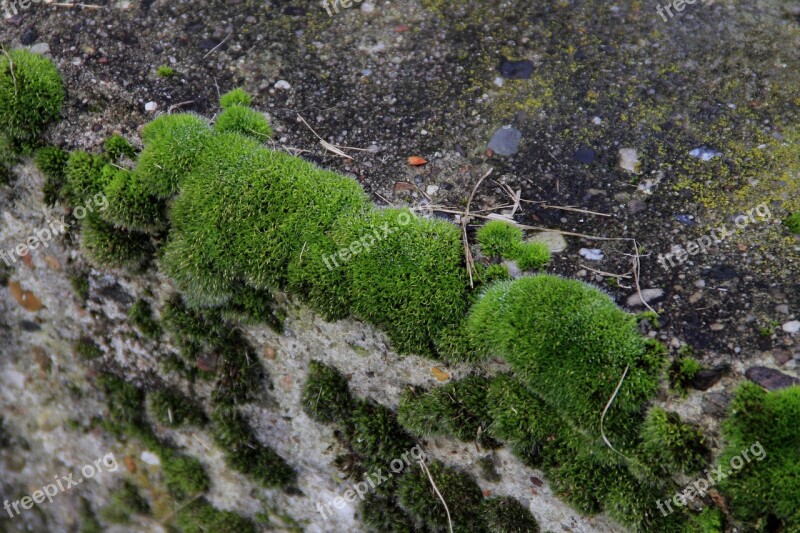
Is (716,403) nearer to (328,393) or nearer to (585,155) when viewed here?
(585,155)

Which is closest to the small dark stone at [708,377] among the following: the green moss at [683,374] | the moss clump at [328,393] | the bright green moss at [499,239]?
the green moss at [683,374]

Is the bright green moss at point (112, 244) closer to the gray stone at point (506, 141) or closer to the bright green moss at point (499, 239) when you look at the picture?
the bright green moss at point (499, 239)

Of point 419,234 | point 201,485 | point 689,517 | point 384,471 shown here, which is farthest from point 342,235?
point 201,485

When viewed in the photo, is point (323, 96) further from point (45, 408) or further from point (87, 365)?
point (45, 408)

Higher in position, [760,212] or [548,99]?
[548,99]

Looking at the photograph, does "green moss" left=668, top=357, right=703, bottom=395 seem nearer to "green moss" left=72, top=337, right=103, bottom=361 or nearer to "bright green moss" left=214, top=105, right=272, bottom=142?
"bright green moss" left=214, top=105, right=272, bottom=142

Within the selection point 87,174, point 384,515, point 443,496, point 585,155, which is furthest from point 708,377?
point 87,174
